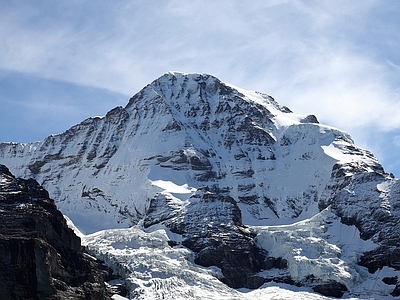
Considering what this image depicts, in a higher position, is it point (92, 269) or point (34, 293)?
point (92, 269)

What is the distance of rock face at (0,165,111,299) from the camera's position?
173750 mm

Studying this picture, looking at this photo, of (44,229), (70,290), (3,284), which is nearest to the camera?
(3,284)

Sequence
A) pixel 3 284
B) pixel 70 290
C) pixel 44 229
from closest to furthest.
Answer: pixel 3 284
pixel 70 290
pixel 44 229

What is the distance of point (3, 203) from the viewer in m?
199

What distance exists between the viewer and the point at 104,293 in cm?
19388

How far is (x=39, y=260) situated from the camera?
579 ft

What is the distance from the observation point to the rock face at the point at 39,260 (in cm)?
17375

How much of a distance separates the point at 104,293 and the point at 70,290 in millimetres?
12478

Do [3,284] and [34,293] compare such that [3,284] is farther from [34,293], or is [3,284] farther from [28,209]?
[28,209]

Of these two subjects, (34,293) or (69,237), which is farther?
(69,237)

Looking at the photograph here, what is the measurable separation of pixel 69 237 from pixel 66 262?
31.1 ft

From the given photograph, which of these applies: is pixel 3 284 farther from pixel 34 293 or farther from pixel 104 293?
pixel 104 293

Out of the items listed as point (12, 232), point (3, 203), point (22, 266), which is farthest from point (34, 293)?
point (3, 203)

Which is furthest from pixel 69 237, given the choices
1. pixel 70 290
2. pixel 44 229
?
pixel 70 290
